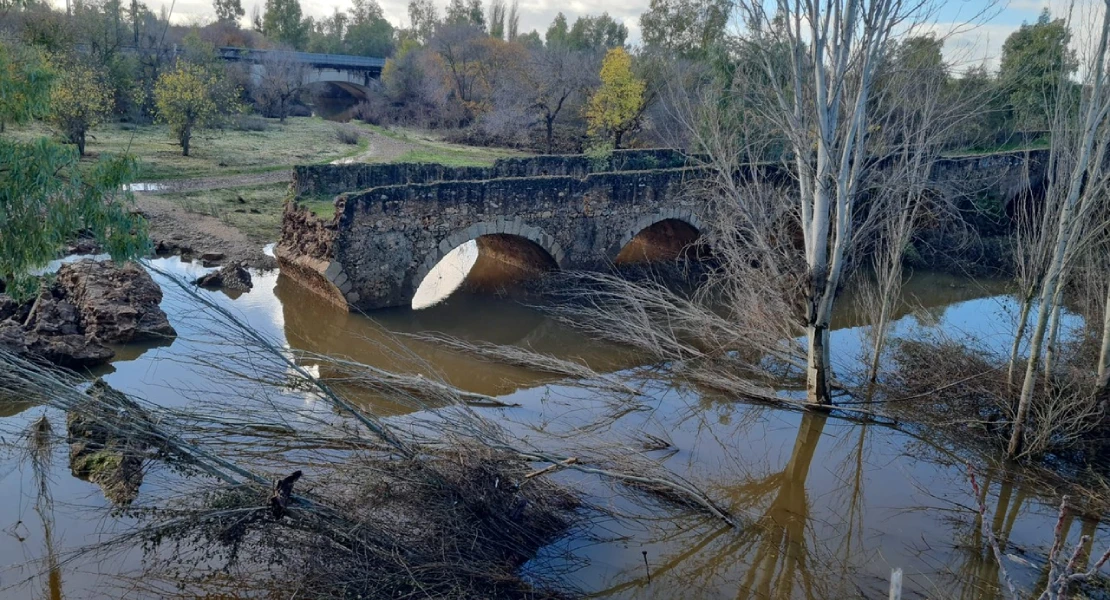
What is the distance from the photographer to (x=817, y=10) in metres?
7.57

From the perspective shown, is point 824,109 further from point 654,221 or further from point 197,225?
point 197,225

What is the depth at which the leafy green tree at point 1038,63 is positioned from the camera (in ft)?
24.3

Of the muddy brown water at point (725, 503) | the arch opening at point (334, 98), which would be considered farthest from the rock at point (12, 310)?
the arch opening at point (334, 98)

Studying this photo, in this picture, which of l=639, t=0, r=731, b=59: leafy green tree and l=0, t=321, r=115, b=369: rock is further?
l=639, t=0, r=731, b=59: leafy green tree

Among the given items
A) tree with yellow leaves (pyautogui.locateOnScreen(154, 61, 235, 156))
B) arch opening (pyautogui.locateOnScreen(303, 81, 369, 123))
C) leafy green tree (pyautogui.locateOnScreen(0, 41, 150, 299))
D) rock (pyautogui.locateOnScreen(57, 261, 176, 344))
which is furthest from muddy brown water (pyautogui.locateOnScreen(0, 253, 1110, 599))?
arch opening (pyautogui.locateOnScreen(303, 81, 369, 123))

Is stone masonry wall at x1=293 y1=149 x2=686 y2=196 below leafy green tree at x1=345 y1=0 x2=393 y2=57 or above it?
below

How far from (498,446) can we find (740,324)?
521 cm

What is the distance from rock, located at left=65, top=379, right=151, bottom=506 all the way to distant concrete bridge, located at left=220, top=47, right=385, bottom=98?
32.6m

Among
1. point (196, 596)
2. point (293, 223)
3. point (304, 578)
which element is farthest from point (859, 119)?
point (293, 223)

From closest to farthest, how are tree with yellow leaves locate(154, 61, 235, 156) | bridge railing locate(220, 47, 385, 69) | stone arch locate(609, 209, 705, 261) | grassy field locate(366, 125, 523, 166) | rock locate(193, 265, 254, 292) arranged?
rock locate(193, 265, 254, 292)
stone arch locate(609, 209, 705, 261)
tree with yellow leaves locate(154, 61, 235, 156)
grassy field locate(366, 125, 523, 166)
bridge railing locate(220, 47, 385, 69)

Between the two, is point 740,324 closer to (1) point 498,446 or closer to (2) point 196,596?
(1) point 498,446

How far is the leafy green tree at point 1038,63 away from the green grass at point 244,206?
43.7ft

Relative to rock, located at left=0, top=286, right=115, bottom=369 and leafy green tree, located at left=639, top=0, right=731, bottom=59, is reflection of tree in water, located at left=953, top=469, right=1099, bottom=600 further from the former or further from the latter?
leafy green tree, located at left=639, top=0, right=731, bottom=59

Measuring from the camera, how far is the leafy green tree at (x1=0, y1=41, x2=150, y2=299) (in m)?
5.85
